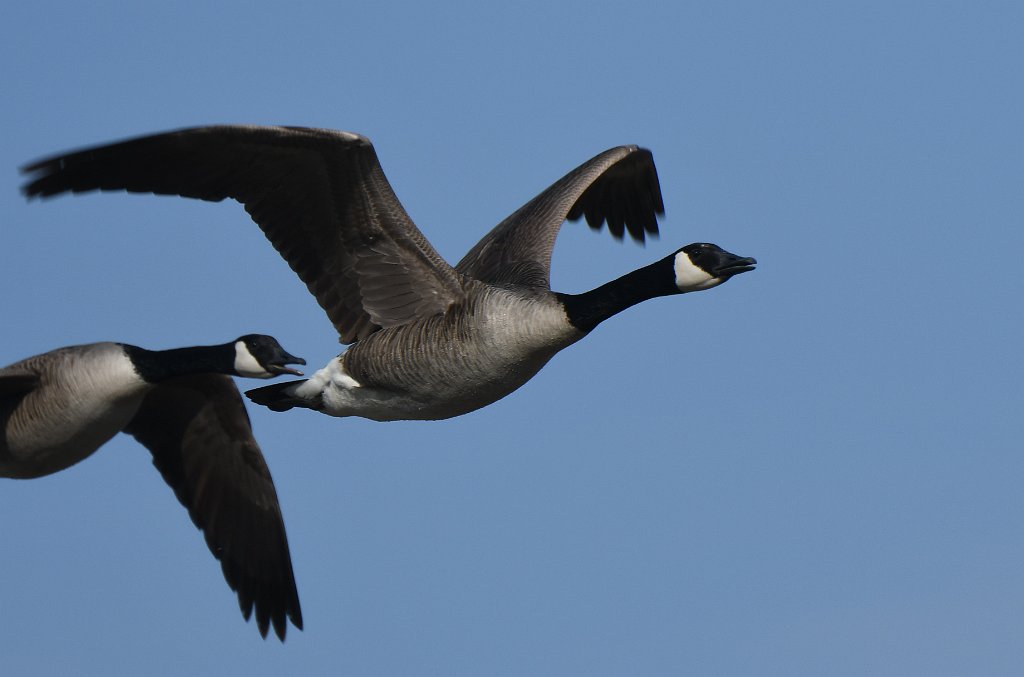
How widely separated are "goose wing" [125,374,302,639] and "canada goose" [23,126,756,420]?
1053 millimetres

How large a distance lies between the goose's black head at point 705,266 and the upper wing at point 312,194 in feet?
4.76

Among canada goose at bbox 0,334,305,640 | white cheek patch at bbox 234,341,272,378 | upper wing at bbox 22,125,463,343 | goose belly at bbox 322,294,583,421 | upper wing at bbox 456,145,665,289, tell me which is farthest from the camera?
canada goose at bbox 0,334,305,640

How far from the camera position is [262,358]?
35.6ft

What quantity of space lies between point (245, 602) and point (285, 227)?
116 inches

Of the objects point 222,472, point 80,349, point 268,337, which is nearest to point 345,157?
point 268,337

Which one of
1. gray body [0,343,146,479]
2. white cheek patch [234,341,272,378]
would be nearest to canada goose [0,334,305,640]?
white cheek patch [234,341,272,378]

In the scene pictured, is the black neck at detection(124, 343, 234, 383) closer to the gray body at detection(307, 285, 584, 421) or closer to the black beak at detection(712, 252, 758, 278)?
the gray body at detection(307, 285, 584, 421)

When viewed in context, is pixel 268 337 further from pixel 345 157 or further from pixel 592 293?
pixel 592 293

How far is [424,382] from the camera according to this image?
34.5 ft

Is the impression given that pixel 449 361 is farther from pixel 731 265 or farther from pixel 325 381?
pixel 731 265

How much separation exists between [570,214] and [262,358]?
4.05 m

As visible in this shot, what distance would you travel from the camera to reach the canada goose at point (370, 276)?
33.2 feet

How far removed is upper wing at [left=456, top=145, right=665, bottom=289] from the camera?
11.8 metres

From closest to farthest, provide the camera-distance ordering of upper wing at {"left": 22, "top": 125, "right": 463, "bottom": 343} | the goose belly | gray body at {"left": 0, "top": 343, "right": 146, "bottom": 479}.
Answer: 1. upper wing at {"left": 22, "top": 125, "right": 463, "bottom": 343}
2. the goose belly
3. gray body at {"left": 0, "top": 343, "right": 146, "bottom": 479}
